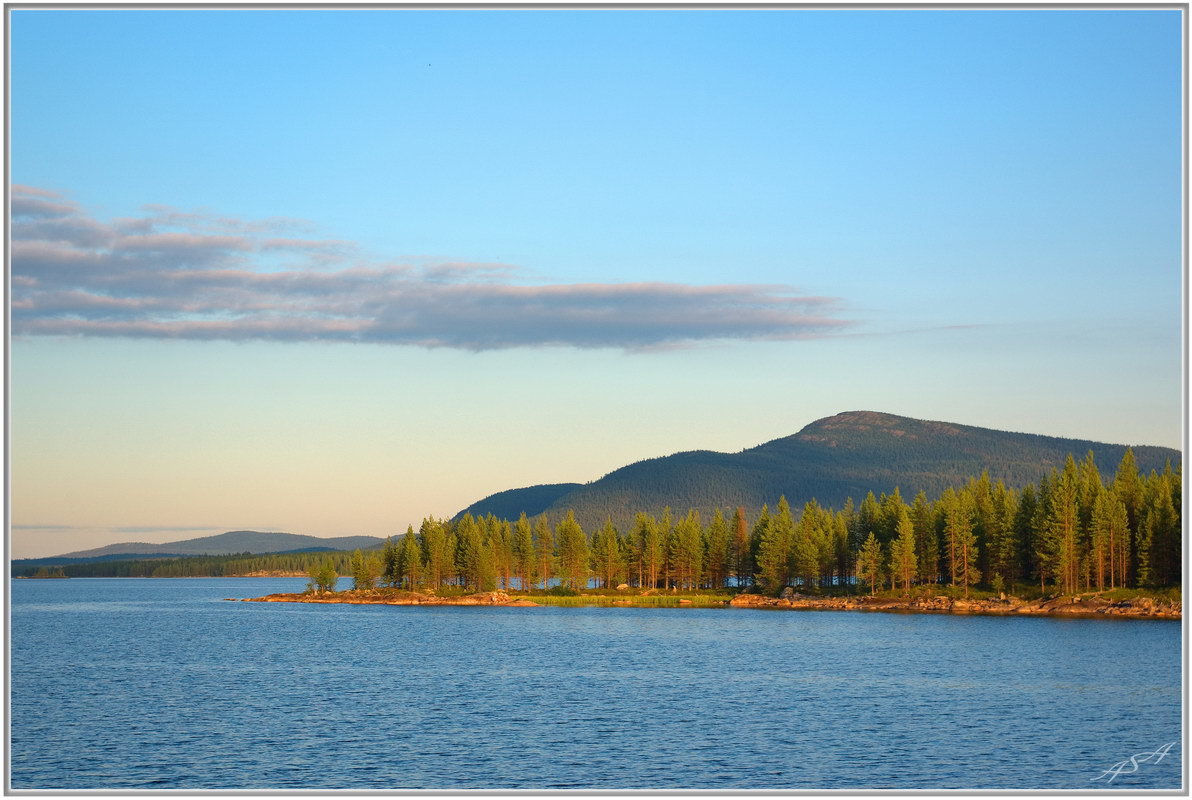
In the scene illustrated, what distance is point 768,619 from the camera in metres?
124

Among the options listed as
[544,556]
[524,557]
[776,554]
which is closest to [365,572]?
[524,557]

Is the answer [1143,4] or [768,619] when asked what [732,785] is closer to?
[1143,4]

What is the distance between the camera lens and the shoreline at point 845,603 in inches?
4513

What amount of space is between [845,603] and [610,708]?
85820 mm

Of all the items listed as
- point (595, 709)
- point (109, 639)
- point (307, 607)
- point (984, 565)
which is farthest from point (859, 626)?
point (307, 607)

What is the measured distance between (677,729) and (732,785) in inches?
455

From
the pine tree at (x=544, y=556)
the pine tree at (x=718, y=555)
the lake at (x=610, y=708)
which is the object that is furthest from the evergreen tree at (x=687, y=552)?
the lake at (x=610, y=708)

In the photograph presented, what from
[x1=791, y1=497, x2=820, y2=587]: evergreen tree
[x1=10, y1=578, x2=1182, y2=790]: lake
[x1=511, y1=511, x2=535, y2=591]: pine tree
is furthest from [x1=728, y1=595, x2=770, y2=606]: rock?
[x1=511, y1=511, x2=535, y2=591]: pine tree

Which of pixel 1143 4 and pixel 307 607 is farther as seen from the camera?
pixel 307 607

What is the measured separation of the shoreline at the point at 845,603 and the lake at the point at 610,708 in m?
7.09

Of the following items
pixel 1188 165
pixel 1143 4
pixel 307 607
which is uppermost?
pixel 1143 4

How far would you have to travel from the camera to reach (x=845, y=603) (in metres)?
140

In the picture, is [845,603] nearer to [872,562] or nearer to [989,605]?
[872,562]

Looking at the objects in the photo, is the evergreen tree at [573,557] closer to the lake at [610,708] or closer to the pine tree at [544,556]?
the pine tree at [544,556]
